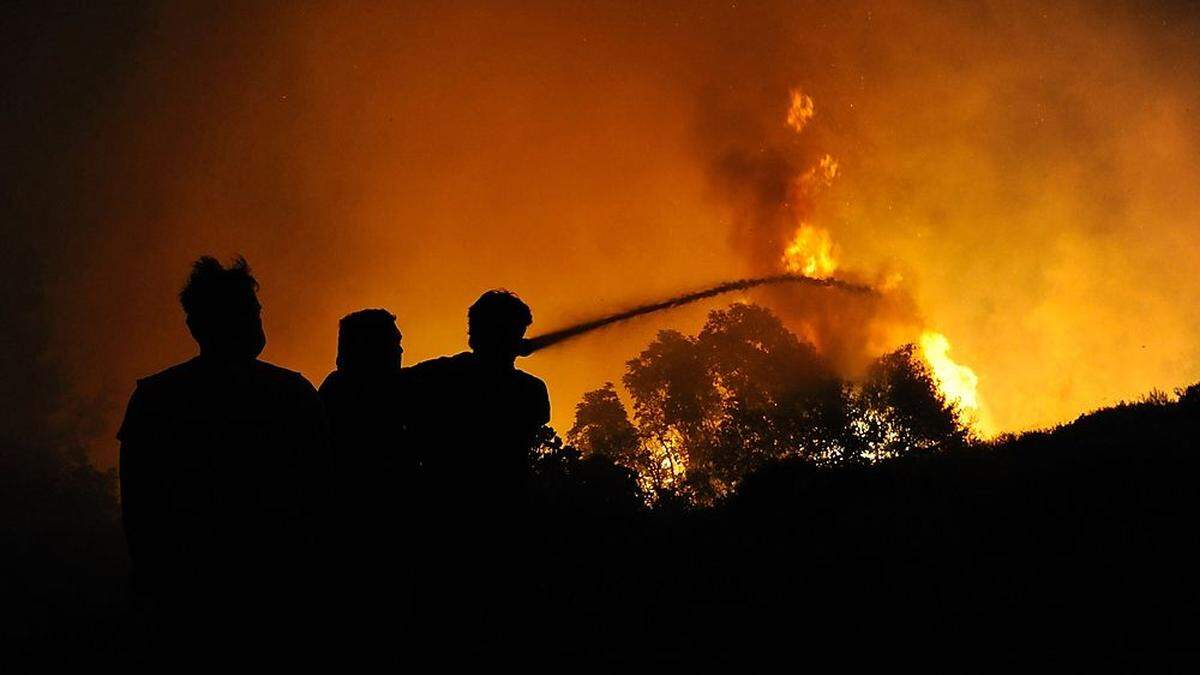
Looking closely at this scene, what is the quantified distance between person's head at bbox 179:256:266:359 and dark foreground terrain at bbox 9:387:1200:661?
151 cm

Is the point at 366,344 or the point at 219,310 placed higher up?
the point at 366,344

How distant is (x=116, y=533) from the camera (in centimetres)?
5141

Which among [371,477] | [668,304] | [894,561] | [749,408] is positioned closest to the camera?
[371,477]

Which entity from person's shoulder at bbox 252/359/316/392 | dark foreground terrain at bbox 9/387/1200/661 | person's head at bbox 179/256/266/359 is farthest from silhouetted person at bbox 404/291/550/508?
person's head at bbox 179/256/266/359

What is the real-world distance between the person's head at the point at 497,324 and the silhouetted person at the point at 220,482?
1.42 metres

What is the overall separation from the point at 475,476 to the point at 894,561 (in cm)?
403

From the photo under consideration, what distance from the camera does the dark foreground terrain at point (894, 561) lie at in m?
4.68

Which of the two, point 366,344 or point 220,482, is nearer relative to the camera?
point 220,482

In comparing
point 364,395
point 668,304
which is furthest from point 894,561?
point 668,304

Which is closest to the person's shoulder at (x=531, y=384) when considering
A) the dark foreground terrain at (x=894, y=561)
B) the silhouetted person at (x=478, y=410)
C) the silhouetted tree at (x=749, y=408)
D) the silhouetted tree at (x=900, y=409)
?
the silhouetted person at (x=478, y=410)

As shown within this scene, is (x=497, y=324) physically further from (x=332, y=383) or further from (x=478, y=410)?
(x=332, y=383)

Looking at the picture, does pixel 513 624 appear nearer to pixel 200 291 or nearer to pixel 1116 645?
pixel 200 291

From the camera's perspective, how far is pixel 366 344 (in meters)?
5.03

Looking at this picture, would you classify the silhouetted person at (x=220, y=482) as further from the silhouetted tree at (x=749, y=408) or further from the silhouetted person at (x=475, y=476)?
the silhouetted tree at (x=749, y=408)
